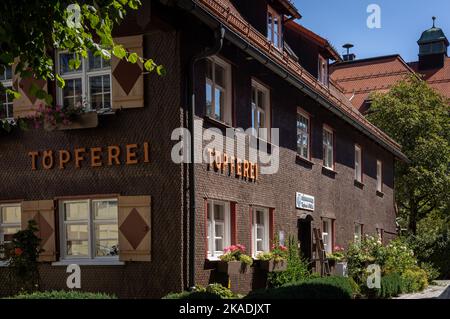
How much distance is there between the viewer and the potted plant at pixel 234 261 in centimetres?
1380

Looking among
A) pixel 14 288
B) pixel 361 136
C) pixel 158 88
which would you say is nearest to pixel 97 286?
pixel 14 288

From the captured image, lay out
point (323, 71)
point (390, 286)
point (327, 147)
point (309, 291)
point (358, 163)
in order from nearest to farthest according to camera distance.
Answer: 1. point (309, 291)
2. point (390, 286)
3. point (327, 147)
4. point (323, 71)
5. point (358, 163)

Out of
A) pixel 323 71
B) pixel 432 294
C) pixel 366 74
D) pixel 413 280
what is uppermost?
pixel 366 74

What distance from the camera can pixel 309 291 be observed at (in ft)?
41.0

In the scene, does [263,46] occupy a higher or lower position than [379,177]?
higher

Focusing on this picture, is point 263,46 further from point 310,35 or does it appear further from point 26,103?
point 310,35

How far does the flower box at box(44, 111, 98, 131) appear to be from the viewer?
13180 mm

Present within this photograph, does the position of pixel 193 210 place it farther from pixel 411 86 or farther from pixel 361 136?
pixel 411 86

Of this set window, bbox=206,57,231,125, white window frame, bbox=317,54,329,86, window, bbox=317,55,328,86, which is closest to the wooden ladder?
white window frame, bbox=317,54,329,86

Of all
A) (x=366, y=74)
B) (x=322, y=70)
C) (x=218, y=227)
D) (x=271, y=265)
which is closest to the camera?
(x=218, y=227)

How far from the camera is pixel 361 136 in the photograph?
2670 centimetres

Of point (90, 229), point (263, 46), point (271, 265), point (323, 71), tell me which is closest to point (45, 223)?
point (90, 229)

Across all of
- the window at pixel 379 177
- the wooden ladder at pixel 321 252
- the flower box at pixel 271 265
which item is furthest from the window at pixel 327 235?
the window at pixel 379 177

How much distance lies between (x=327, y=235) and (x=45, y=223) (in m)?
10.8
